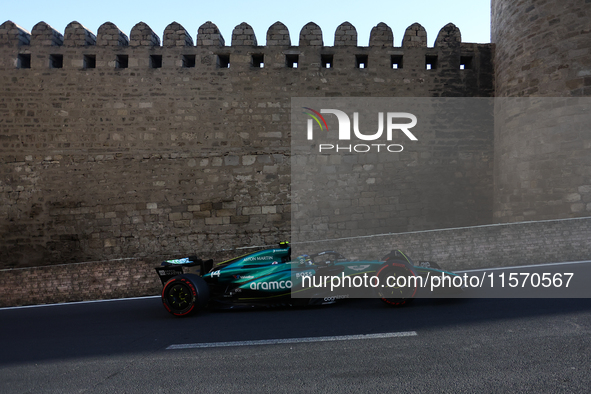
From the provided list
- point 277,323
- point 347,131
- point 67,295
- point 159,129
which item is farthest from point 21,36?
Result: point 277,323

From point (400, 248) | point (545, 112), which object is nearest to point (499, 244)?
point (400, 248)

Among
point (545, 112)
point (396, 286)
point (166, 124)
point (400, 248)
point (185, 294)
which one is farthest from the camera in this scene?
point (166, 124)

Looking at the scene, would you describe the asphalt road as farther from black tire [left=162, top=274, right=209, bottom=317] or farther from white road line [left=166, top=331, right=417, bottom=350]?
black tire [left=162, top=274, right=209, bottom=317]

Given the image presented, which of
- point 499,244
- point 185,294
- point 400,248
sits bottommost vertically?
point 185,294

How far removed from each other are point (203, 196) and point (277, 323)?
6319 millimetres

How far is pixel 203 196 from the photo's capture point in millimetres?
9859

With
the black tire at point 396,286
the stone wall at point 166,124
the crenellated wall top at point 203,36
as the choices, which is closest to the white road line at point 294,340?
the black tire at point 396,286

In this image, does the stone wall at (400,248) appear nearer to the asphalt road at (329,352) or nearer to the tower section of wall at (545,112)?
the tower section of wall at (545,112)

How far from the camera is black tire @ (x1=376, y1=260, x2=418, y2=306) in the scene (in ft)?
14.3

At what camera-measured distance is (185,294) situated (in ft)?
15.6

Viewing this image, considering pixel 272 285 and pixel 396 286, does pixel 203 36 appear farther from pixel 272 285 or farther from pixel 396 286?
pixel 396 286

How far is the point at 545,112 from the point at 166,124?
30.9ft

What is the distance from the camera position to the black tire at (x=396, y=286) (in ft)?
14.3

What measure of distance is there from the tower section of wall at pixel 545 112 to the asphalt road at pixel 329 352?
4.74 m
